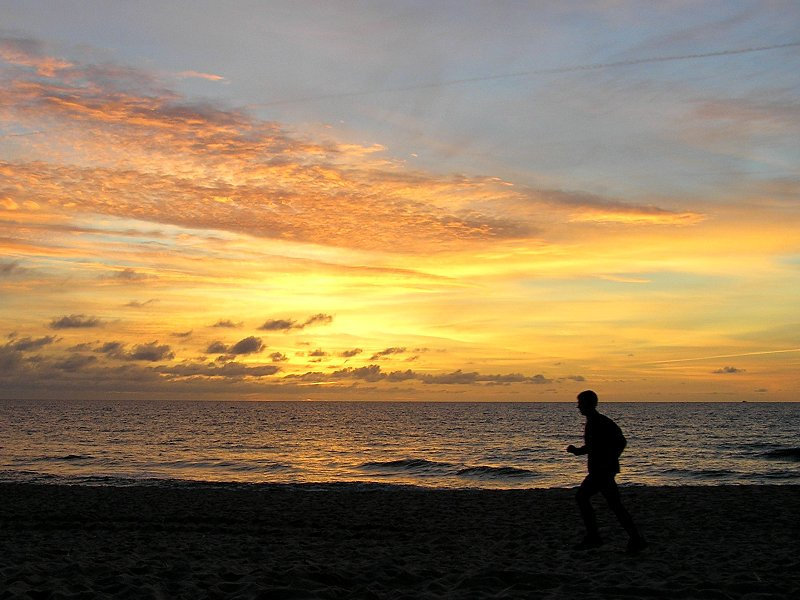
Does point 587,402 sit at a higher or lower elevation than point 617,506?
higher

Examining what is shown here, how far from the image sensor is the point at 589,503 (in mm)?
9273

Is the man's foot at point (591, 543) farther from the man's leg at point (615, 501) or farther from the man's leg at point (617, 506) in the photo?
the man's leg at point (615, 501)

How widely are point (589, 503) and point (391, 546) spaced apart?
380 cm

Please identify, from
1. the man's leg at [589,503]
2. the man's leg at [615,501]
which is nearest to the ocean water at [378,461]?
the man's leg at [589,503]

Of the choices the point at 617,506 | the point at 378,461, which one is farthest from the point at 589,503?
the point at 378,461

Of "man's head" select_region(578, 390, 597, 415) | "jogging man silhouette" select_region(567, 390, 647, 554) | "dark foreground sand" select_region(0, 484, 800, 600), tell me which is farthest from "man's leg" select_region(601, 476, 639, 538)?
"man's head" select_region(578, 390, 597, 415)

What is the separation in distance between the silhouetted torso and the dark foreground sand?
3.97ft

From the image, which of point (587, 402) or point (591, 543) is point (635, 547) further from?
point (587, 402)

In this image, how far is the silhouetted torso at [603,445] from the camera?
29.8ft

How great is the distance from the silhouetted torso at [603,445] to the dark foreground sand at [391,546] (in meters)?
1.21

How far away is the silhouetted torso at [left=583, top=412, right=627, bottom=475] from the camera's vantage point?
9.08 meters

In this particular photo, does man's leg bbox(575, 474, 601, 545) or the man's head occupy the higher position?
the man's head

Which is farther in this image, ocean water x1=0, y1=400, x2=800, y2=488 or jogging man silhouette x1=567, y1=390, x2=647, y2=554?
ocean water x1=0, y1=400, x2=800, y2=488

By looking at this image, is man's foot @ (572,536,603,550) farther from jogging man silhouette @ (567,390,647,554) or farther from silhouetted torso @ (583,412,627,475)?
silhouetted torso @ (583,412,627,475)
